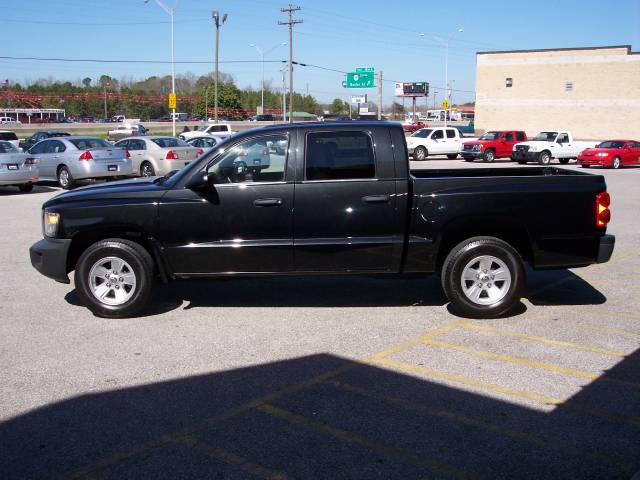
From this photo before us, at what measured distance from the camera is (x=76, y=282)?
22.8ft

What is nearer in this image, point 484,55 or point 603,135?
point 603,135

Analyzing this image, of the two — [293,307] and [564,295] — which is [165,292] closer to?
[293,307]

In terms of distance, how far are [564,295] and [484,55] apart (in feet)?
176

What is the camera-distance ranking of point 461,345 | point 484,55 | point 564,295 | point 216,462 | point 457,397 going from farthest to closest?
point 484,55 < point 564,295 < point 461,345 < point 457,397 < point 216,462

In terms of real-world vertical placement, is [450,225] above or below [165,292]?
Answer: above

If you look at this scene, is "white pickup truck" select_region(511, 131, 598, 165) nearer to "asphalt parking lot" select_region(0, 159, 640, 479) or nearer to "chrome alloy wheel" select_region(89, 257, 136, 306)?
"asphalt parking lot" select_region(0, 159, 640, 479)

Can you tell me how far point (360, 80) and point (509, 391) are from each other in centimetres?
6695

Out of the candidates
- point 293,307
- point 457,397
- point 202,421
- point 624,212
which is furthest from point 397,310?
point 624,212

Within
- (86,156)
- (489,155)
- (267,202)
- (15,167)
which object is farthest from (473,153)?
(267,202)

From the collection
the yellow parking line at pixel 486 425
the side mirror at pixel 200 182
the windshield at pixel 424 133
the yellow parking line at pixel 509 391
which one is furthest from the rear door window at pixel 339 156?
the windshield at pixel 424 133

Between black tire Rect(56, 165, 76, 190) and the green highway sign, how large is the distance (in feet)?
168

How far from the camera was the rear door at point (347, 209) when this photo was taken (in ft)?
22.1

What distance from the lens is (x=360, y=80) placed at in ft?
228

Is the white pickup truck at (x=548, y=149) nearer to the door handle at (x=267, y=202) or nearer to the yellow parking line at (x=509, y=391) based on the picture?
the door handle at (x=267, y=202)
